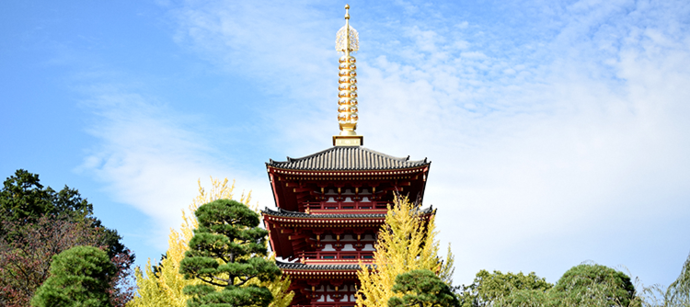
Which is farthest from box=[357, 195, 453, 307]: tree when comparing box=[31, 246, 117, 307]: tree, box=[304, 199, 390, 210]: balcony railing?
box=[31, 246, 117, 307]: tree

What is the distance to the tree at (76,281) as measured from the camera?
15.3 metres

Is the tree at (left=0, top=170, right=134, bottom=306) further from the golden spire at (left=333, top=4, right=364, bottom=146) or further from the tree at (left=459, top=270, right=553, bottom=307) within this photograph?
the tree at (left=459, top=270, right=553, bottom=307)

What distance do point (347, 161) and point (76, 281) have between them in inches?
452

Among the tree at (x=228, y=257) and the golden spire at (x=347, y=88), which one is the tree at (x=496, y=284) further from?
the tree at (x=228, y=257)

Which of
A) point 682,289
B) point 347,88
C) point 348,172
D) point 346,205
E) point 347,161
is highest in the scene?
point 347,88

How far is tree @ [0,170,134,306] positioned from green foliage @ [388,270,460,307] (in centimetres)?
1251

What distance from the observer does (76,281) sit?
1573 centimetres

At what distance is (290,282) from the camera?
2000cm

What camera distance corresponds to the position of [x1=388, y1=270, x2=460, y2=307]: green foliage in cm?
1452

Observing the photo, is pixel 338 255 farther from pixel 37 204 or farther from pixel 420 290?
pixel 37 204

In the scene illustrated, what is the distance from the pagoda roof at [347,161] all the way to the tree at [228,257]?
5.11 metres

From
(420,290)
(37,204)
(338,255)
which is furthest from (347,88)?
(37,204)

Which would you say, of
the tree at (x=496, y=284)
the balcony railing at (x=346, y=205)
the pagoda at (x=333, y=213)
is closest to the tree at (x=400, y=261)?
the pagoda at (x=333, y=213)

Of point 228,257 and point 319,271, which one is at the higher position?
point 319,271
